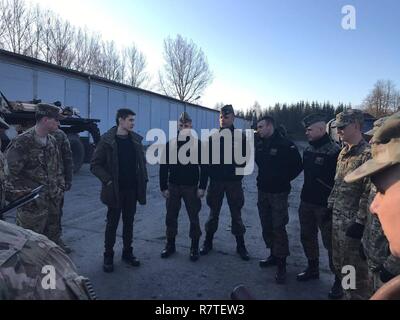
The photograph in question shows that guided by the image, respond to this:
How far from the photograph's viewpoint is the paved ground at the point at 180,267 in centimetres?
383

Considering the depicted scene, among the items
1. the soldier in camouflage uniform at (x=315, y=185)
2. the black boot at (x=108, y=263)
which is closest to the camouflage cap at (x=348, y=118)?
the soldier in camouflage uniform at (x=315, y=185)

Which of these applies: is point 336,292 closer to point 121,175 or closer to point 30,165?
point 121,175

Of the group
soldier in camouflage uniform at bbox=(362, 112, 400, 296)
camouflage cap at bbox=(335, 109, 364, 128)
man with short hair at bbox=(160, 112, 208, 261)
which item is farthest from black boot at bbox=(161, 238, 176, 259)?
soldier in camouflage uniform at bbox=(362, 112, 400, 296)

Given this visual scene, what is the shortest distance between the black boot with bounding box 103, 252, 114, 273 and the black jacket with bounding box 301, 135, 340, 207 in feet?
7.93

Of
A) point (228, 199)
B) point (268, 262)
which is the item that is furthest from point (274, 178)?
point (268, 262)

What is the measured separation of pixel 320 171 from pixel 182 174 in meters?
1.85

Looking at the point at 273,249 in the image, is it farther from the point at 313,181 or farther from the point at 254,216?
the point at 254,216

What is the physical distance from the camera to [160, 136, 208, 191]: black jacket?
5.05m

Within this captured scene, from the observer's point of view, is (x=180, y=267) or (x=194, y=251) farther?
(x=194, y=251)

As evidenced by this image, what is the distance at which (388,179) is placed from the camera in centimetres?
110

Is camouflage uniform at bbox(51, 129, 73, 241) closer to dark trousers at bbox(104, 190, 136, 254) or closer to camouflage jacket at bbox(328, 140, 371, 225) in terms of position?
dark trousers at bbox(104, 190, 136, 254)

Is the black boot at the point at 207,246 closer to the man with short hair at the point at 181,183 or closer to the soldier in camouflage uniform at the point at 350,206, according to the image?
the man with short hair at the point at 181,183
